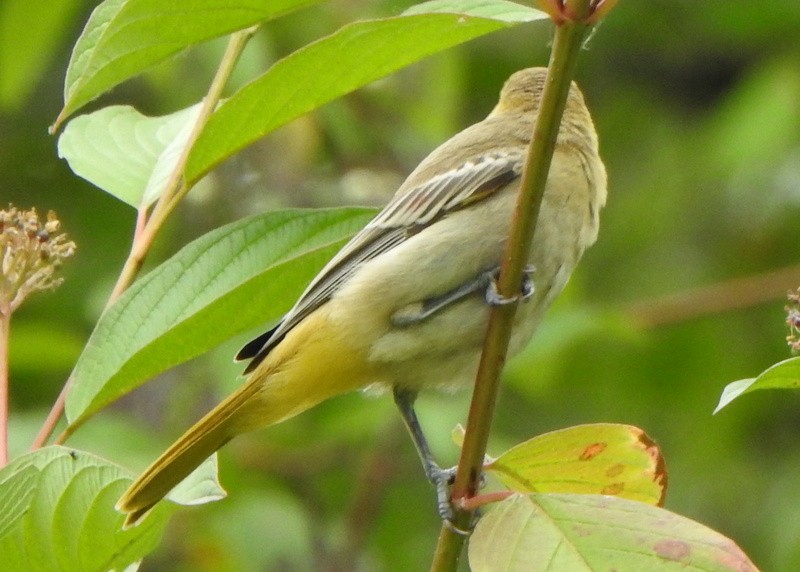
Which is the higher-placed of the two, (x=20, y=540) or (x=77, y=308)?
(x=20, y=540)

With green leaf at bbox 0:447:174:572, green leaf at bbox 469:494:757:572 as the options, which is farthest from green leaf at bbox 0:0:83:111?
green leaf at bbox 469:494:757:572

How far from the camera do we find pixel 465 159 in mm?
3518

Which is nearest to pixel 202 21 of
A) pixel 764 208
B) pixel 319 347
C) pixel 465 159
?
pixel 319 347

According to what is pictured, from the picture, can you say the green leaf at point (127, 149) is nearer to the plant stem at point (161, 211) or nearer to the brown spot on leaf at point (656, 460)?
the plant stem at point (161, 211)

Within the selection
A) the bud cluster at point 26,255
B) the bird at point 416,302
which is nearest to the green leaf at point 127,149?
the bud cluster at point 26,255

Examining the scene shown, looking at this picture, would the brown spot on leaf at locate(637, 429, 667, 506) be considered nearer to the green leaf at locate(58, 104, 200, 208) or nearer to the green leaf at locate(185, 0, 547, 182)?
the green leaf at locate(185, 0, 547, 182)

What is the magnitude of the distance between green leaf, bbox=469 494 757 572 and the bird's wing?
53.6 inches

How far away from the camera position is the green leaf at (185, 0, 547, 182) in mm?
1970

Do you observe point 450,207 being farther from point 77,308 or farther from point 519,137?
point 77,308

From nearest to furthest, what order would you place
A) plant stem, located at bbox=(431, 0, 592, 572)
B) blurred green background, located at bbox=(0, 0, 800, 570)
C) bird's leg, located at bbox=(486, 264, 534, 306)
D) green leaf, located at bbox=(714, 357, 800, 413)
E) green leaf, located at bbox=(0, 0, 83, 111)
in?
plant stem, located at bbox=(431, 0, 592, 572)
green leaf, located at bbox=(714, 357, 800, 413)
bird's leg, located at bbox=(486, 264, 534, 306)
green leaf, located at bbox=(0, 0, 83, 111)
blurred green background, located at bbox=(0, 0, 800, 570)

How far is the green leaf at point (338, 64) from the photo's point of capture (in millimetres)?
1970

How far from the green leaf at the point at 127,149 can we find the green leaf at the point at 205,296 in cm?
26

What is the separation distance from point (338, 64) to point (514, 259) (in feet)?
1.47

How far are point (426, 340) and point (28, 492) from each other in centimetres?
145
